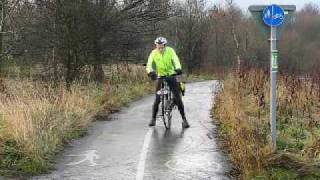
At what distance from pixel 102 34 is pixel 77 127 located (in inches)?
404

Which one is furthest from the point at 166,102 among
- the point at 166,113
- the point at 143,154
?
the point at 143,154

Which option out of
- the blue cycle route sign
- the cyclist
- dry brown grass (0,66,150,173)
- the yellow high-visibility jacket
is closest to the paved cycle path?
dry brown grass (0,66,150,173)

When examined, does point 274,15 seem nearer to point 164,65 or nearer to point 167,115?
point 164,65

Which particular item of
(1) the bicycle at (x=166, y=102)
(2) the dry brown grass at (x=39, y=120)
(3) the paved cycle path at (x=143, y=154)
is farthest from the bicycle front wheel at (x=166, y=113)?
(2) the dry brown grass at (x=39, y=120)

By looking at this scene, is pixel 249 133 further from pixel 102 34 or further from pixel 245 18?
pixel 245 18

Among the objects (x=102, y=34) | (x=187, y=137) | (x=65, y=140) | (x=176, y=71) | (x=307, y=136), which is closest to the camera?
(x=307, y=136)

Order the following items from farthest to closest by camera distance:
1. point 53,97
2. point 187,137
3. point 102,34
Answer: point 102,34
point 53,97
point 187,137

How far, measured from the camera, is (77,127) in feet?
39.2

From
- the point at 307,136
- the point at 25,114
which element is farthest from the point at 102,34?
the point at 307,136

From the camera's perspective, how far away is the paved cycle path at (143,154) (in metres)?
8.21

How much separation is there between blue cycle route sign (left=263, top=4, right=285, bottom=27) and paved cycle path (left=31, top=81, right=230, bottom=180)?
2.29 metres

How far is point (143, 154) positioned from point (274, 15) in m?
→ 3.16

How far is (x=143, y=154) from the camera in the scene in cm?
960

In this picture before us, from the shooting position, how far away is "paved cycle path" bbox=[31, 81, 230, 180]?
8211 mm
